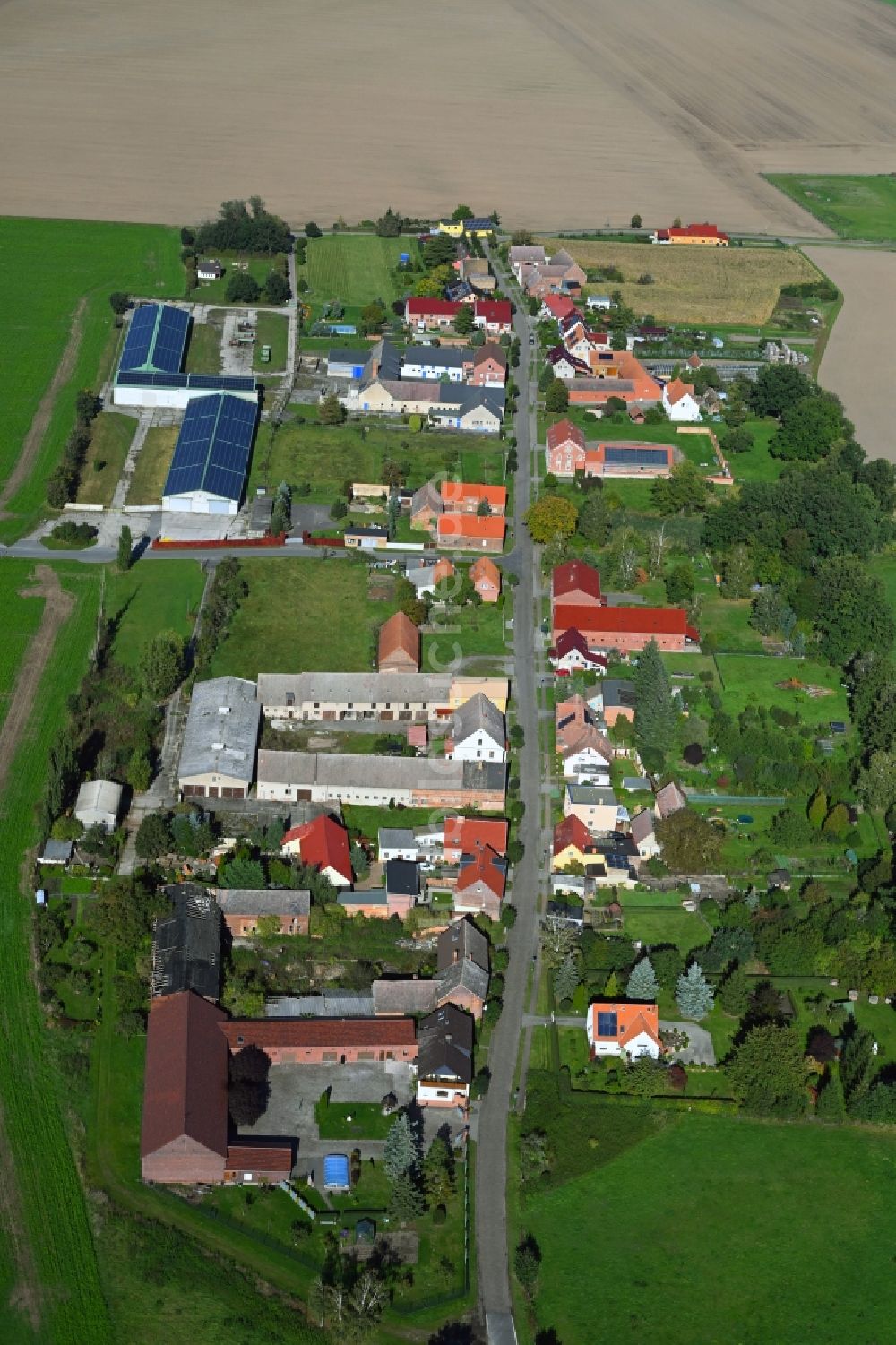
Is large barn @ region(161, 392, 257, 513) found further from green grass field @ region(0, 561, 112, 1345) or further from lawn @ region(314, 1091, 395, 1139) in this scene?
lawn @ region(314, 1091, 395, 1139)

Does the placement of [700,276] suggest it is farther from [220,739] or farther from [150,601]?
[220,739]

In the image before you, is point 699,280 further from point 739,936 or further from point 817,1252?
point 817,1252

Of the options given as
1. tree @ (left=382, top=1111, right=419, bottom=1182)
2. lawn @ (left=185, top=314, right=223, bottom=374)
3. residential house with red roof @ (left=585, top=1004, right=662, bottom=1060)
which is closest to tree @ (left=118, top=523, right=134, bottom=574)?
lawn @ (left=185, top=314, right=223, bottom=374)

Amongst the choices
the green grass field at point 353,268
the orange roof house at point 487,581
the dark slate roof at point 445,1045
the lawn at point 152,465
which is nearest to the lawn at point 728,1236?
the dark slate roof at point 445,1045

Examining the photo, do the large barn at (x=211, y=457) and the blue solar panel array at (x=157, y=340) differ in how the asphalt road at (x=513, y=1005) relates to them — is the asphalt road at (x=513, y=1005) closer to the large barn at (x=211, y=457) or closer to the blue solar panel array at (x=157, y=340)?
the large barn at (x=211, y=457)

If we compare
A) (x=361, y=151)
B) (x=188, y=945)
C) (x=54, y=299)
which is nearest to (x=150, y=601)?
(x=188, y=945)
